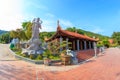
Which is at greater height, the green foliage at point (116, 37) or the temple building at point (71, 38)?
the green foliage at point (116, 37)

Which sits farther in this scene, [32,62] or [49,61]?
[32,62]

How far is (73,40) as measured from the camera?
25.2 metres

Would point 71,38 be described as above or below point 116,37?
below

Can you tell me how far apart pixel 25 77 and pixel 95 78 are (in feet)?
12.4

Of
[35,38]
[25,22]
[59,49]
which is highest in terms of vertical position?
[25,22]

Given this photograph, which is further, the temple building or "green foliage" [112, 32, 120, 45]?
"green foliage" [112, 32, 120, 45]

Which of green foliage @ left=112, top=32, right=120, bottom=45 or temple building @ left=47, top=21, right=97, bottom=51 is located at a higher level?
green foliage @ left=112, top=32, right=120, bottom=45

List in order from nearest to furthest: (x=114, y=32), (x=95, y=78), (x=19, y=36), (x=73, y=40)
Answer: (x=95, y=78)
(x=73, y=40)
(x=19, y=36)
(x=114, y=32)

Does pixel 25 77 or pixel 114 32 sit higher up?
pixel 114 32

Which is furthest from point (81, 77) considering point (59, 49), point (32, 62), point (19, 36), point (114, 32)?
point (114, 32)

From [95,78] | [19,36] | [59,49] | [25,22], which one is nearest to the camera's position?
[95,78]

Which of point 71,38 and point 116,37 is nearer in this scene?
point 71,38

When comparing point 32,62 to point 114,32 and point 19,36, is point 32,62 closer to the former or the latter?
point 19,36

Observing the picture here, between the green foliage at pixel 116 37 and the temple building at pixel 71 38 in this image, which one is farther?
Result: the green foliage at pixel 116 37
